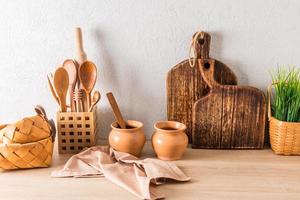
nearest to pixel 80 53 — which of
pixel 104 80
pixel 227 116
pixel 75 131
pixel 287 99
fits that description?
pixel 104 80

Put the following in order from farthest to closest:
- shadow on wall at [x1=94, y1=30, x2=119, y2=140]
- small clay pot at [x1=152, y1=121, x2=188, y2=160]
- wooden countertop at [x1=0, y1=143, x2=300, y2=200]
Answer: shadow on wall at [x1=94, y1=30, x2=119, y2=140], small clay pot at [x1=152, y1=121, x2=188, y2=160], wooden countertop at [x1=0, y1=143, x2=300, y2=200]

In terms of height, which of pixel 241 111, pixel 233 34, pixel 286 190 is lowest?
pixel 286 190

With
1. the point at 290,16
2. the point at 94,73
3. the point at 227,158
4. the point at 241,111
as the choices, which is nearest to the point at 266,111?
the point at 241,111

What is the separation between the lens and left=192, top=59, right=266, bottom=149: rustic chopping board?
3.48ft

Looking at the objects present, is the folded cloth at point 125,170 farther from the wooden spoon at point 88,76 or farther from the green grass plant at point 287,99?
the green grass plant at point 287,99

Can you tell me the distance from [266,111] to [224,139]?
16 cm

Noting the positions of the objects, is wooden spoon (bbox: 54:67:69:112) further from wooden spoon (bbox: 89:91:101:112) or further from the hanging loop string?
the hanging loop string

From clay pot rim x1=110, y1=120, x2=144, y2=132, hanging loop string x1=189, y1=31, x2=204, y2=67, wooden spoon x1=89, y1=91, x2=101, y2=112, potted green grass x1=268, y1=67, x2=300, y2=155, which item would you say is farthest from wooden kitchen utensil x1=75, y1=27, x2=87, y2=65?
potted green grass x1=268, y1=67, x2=300, y2=155

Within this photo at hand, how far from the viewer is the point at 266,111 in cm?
107

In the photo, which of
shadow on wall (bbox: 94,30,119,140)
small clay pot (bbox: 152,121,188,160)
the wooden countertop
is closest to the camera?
the wooden countertop

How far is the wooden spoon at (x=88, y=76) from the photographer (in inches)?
40.6

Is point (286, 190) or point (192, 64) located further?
point (192, 64)

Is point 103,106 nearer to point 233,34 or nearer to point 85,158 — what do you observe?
point 85,158

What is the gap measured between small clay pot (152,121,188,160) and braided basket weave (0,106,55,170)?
302mm
